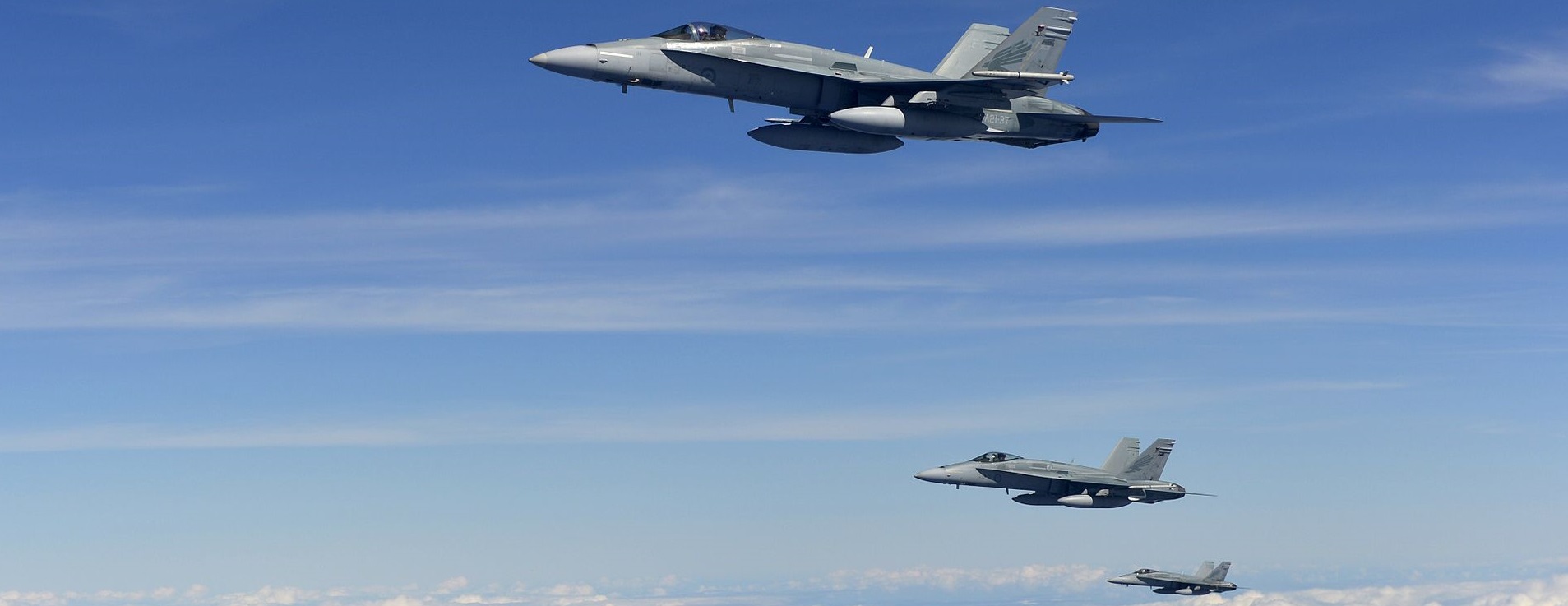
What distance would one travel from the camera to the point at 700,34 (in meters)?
57.9

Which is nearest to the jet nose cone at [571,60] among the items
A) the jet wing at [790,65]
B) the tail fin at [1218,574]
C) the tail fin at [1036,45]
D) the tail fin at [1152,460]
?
the jet wing at [790,65]

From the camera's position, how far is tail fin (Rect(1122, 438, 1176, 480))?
399 ft

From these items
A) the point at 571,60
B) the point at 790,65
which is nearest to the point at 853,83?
the point at 790,65

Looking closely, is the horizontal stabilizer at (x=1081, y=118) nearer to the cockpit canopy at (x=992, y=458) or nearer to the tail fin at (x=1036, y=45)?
the tail fin at (x=1036, y=45)

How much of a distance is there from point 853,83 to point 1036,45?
867 centimetres

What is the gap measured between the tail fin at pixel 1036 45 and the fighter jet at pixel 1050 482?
50.0 m

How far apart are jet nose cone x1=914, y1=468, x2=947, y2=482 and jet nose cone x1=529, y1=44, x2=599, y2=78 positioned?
58186mm

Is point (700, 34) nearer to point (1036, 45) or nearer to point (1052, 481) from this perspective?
point (1036, 45)

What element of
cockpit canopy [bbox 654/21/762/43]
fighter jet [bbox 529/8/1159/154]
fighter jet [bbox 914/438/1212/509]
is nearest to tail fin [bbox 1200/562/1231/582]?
fighter jet [bbox 914/438/1212/509]

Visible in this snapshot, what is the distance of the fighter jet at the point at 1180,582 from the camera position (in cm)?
13938

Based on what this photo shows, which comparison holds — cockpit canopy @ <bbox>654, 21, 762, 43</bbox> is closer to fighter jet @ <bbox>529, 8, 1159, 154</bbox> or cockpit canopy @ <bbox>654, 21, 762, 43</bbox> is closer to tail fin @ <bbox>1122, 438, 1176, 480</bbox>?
fighter jet @ <bbox>529, 8, 1159, 154</bbox>

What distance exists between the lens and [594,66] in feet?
181

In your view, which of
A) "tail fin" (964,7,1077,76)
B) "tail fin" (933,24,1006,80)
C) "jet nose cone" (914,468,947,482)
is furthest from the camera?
"jet nose cone" (914,468,947,482)

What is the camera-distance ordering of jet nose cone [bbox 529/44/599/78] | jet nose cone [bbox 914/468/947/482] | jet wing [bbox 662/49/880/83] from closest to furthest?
jet nose cone [bbox 529/44/599/78]
jet wing [bbox 662/49/880/83]
jet nose cone [bbox 914/468/947/482]
